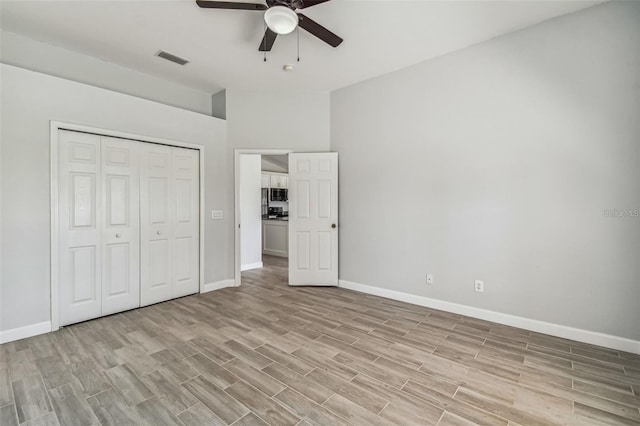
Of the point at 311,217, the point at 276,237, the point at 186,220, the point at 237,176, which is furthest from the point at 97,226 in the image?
the point at 276,237

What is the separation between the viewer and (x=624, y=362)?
2.44 m

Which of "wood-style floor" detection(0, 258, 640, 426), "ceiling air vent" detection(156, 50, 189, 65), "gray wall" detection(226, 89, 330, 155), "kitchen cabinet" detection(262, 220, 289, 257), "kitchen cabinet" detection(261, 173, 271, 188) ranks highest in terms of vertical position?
"ceiling air vent" detection(156, 50, 189, 65)

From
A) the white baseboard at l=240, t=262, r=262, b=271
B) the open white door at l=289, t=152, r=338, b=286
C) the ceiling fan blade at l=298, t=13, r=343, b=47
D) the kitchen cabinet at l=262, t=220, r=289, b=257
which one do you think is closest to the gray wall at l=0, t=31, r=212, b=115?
the open white door at l=289, t=152, r=338, b=286

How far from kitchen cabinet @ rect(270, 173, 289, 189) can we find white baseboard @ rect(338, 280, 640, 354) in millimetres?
5726

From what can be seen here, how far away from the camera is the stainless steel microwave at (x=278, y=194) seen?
9.16m

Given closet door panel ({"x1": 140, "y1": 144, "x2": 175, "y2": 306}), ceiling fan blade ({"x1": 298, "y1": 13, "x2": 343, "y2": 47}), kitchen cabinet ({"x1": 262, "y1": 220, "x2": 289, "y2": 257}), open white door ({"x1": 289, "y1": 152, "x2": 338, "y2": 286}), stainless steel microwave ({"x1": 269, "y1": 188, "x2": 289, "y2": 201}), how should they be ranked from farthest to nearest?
stainless steel microwave ({"x1": 269, "y1": 188, "x2": 289, "y2": 201}), kitchen cabinet ({"x1": 262, "y1": 220, "x2": 289, "y2": 257}), open white door ({"x1": 289, "y1": 152, "x2": 338, "y2": 286}), closet door panel ({"x1": 140, "y1": 144, "x2": 175, "y2": 306}), ceiling fan blade ({"x1": 298, "y1": 13, "x2": 343, "y2": 47})

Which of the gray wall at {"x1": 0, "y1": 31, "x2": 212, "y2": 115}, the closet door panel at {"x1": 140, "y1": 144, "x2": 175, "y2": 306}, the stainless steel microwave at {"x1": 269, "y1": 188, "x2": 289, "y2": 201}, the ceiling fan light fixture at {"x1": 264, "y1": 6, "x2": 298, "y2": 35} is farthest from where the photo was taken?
the stainless steel microwave at {"x1": 269, "y1": 188, "x2": 289, "y2": 201}

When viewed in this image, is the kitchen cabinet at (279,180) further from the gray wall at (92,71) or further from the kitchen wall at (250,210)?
the gray wall at (92,71)

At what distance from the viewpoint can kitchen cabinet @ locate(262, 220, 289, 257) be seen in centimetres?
748

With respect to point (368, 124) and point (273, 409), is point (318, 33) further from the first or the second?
point (273, 409)

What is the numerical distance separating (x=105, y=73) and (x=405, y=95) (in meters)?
4.01

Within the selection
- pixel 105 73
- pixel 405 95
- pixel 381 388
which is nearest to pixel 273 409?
pixel 381 388

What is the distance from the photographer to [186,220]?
4297mm

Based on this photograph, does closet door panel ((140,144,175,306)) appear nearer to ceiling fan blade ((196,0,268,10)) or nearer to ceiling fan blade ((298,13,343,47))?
ceiling fan blade ((196,0,268,10))
